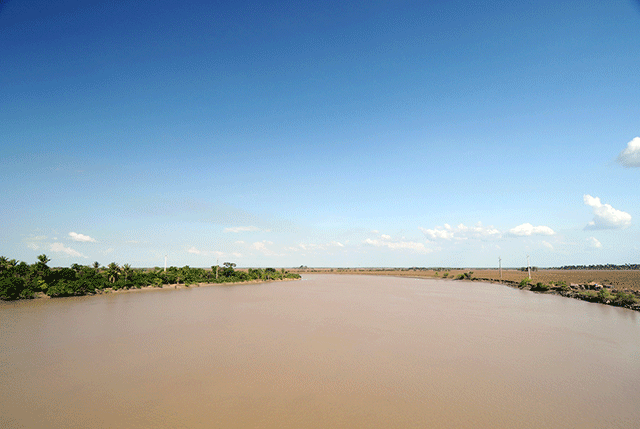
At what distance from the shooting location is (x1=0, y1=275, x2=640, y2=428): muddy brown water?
789 centimetres

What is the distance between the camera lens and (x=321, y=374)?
10930 mm

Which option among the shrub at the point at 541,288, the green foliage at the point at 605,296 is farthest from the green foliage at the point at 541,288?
the green foliage at the point at 605,296

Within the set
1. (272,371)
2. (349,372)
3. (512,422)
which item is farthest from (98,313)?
(512,422)

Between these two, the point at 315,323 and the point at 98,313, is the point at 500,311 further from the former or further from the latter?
the point at 98,313

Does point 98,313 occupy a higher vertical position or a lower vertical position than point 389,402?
lower

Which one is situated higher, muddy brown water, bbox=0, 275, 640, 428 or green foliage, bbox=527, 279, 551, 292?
muddy brown water, bbox=0, 275, 640, 428

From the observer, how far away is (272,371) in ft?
36.8

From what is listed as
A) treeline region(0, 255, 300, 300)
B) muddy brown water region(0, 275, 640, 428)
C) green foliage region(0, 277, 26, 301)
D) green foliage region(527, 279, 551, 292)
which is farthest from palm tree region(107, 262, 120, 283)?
Answer: green foliage region(527, 279, 551, 292)

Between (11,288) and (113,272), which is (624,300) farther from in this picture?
(113,272)

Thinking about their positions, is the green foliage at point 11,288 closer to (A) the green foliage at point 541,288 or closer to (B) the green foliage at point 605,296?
(B) the green foliage at point 605,296

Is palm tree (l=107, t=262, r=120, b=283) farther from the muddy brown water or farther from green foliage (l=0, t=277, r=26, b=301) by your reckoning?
the muddy brown water

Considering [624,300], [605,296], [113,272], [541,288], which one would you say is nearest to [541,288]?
[541,288]

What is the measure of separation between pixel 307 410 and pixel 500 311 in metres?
24.5

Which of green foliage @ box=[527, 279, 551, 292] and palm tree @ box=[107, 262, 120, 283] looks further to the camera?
palm tree @ box=[107, 262, 120, 283]
